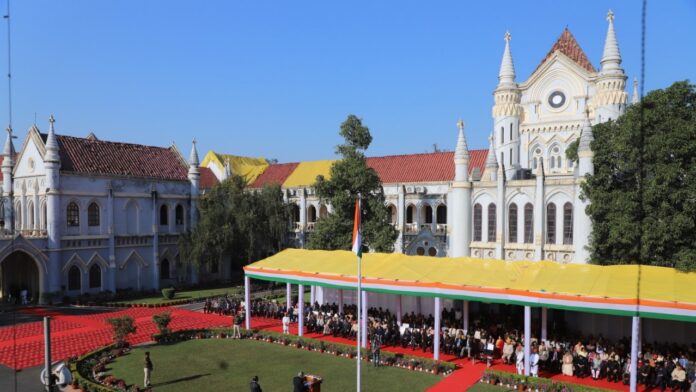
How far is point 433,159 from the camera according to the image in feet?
154

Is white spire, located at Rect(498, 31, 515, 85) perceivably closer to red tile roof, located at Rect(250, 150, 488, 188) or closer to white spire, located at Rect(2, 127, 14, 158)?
red tile roof, located at Rect(250, 150, 488, 188)

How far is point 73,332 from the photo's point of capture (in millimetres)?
27438

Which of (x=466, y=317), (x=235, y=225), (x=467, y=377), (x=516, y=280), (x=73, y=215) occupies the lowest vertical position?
(x=467, y=377)

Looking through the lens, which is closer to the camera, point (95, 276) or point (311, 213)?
→ point (95, 276)

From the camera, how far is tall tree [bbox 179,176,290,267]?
4091cm

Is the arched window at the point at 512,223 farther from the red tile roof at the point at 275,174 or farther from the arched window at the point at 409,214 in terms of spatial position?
the red tile roof at the point at 275,174

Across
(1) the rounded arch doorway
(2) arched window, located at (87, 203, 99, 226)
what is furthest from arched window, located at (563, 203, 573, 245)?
(1) the rounded arch doorway

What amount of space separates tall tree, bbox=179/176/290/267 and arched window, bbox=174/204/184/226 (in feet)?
10.6

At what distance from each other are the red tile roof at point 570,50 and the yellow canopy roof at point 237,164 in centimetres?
3211

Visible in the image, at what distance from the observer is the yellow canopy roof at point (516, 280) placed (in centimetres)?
1820

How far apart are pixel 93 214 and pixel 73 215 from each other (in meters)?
1.53

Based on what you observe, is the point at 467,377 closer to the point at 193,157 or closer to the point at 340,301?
the point at 340,301

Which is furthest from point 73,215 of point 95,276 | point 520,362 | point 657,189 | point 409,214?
point 657,189

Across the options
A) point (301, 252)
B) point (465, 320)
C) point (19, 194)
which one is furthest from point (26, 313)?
point (465, 320)
